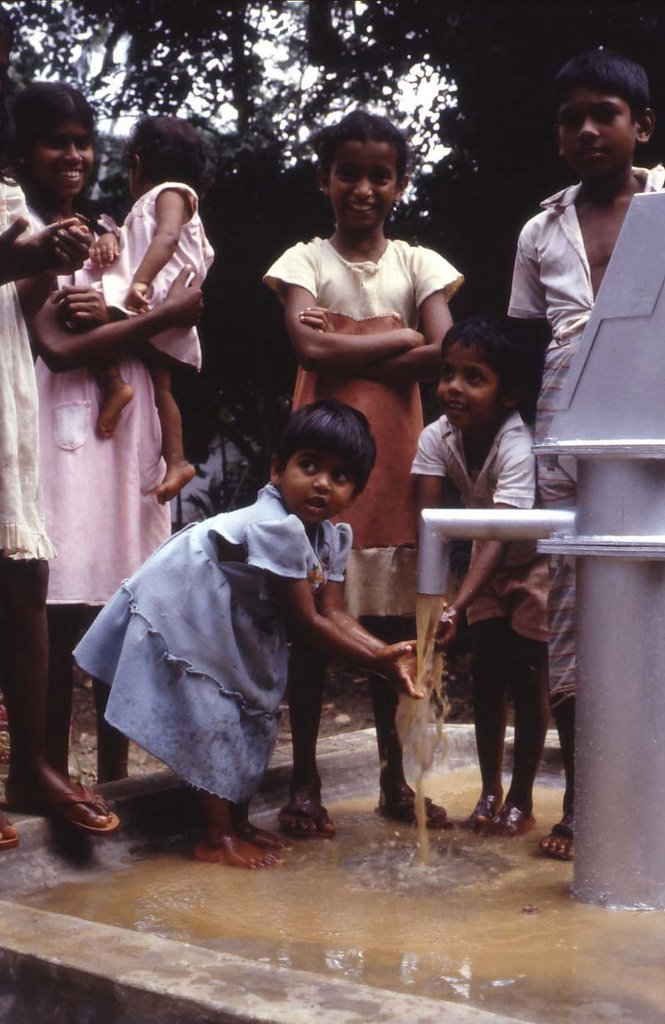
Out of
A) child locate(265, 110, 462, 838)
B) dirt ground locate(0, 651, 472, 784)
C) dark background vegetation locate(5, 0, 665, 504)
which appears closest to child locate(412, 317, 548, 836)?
child locate(265, 110, 462, 838)

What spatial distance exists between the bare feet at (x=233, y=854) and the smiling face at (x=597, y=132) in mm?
1766

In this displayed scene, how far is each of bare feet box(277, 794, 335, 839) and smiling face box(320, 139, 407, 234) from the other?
1480 mm

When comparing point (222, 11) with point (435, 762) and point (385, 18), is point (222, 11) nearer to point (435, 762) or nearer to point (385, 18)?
point (385, 18)

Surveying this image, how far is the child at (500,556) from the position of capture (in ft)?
10.7

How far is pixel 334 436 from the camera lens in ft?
10.0

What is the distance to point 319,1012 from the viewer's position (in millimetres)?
1757

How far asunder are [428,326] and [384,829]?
129 centimetres

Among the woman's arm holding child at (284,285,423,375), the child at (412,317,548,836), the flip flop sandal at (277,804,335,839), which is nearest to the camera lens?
the flip flop sandal at (277,804,335,839)

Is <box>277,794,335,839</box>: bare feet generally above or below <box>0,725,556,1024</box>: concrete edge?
below

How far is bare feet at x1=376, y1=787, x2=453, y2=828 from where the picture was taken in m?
3.25

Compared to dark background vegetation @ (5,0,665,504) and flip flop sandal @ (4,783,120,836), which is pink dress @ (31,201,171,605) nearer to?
flip flop sandal @ (4,783,120,836)

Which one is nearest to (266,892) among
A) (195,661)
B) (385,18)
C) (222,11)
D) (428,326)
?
(195,661)

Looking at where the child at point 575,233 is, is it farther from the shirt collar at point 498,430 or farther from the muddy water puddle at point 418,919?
the muddy water puddle at point 418,919

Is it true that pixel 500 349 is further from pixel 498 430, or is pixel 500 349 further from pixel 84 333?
pixel 84 333
